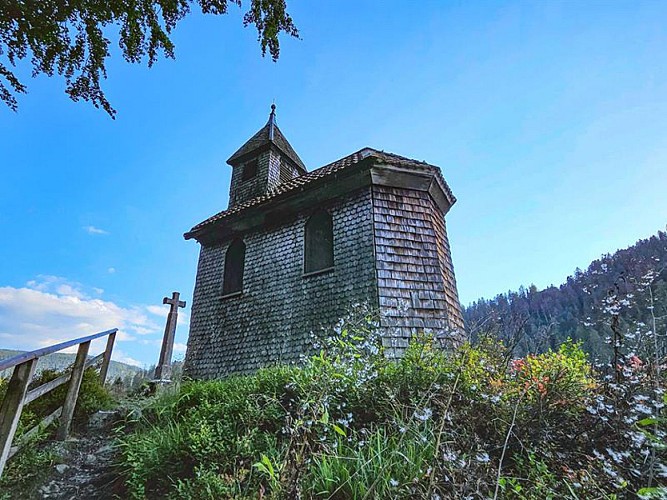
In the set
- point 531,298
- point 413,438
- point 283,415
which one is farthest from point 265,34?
point 531,298

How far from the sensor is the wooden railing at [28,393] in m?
3.23

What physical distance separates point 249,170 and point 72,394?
10.8 metres

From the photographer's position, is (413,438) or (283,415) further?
(283,415)

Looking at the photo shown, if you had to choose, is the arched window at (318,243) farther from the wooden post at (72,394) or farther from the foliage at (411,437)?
the wooden post at (72,394)

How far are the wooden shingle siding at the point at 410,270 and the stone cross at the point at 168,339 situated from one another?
20.7 feet

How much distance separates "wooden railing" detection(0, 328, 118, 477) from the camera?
10.6 ft

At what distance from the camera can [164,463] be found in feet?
11.9

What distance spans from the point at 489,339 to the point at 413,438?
2.22 meters

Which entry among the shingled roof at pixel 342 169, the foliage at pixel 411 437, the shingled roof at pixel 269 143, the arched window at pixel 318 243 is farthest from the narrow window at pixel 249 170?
the foliage at pixel 411 437

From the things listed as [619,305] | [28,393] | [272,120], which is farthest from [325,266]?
[272,120]

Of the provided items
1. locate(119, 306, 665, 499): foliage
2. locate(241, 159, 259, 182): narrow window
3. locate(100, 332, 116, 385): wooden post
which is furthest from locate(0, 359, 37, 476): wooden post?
locate(241, 159, 259, 182): narrow window

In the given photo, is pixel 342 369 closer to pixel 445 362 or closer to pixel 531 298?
pixel 445 362

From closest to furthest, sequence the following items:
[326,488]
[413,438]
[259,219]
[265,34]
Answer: [326,488] < [413,438] < [265,34] < [259,219]

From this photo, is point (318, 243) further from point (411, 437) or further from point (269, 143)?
point (411, 437)
